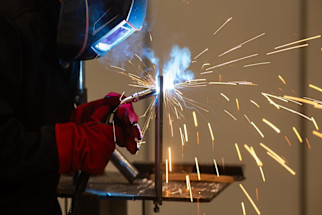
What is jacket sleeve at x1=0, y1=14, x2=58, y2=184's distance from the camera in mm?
1148

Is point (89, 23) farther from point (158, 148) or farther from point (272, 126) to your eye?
point (272, 126)

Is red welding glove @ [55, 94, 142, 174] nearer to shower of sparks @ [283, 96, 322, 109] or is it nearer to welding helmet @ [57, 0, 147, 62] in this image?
welding helmet @ [57, 0, 147, 62]

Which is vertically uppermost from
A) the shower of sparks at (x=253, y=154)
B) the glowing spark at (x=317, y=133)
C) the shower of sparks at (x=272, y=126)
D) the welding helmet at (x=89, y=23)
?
the welding helmet at (x=89, y=23)

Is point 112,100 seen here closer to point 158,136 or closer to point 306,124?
point 158,136

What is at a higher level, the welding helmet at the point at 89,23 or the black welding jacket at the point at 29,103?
the welding helmet at the point at 89,23

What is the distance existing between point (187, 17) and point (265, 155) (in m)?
1.07

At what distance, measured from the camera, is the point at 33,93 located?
4.22ft

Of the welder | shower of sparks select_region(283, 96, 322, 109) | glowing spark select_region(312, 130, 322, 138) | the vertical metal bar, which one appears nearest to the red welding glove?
the welder

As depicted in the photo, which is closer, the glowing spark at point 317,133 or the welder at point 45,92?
the welder at point 45,92

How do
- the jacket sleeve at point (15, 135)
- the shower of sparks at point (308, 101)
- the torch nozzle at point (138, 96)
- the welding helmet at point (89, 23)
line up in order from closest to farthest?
the jacket sleeve at point (15, 135) < the welding helmet at point (89, 23) < the torch nozzle at point (138, 96) < the shower of sparks at point (308, 101)

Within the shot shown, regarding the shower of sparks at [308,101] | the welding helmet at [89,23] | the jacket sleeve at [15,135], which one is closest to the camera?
the jacket sleeve at [15,135]

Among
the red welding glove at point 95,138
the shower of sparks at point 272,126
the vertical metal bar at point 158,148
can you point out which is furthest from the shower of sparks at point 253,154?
the red welding glove at point 95,138

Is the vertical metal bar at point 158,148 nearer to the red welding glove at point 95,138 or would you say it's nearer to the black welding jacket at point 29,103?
the red welding glove at point 95,138

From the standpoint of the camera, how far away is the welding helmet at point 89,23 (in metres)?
1.25
